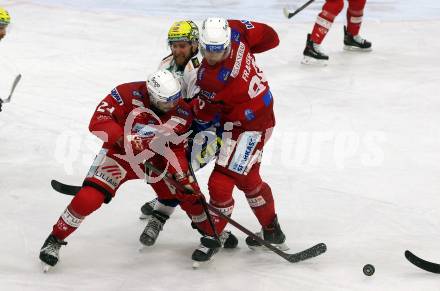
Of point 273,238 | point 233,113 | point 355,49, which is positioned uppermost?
point 233,113

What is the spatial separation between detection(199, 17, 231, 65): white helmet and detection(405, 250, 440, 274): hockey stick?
4.43 feet

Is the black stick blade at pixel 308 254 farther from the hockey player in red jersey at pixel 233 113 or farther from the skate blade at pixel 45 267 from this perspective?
the skate blade at pixel 45 267

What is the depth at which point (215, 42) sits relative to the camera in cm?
451

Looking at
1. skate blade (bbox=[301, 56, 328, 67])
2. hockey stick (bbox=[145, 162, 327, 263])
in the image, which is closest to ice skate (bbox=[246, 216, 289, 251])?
hockey stick (bbox=[145, 162, 327, 263])

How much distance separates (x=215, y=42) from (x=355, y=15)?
3.92 meters

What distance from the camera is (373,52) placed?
8258mm

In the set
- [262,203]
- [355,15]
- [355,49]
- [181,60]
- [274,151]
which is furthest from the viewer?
[355,49]

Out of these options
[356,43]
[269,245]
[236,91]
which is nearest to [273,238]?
[269,245]

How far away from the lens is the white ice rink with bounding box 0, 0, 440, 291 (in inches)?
183

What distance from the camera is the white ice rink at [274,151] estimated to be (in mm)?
4656

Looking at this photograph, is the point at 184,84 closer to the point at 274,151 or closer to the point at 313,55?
the point at 274,151

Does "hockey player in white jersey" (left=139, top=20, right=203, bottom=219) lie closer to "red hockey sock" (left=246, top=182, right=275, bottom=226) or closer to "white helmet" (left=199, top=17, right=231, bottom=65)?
"white helmet" (left=199, top=17, right=231, bottom=65)

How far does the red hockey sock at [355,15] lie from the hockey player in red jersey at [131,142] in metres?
3.82

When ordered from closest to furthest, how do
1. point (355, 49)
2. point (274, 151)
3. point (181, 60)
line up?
point (181, 60) < point (274, 151) < point (355, 49)
